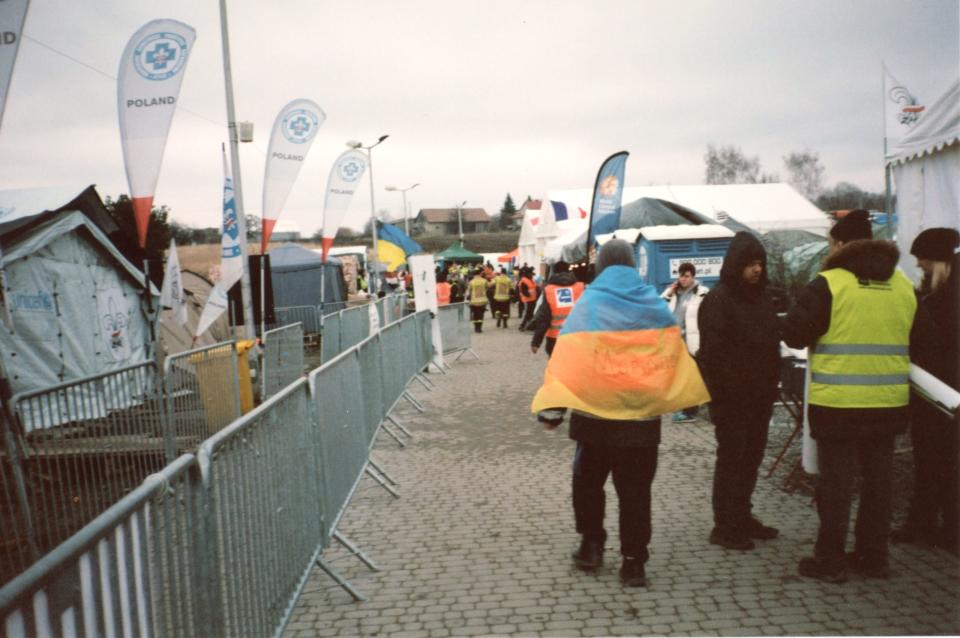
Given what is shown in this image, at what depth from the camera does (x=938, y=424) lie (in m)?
4.73

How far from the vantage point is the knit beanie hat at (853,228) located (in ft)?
14.7

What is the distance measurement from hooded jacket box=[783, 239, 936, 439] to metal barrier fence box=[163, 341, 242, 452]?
5.11m

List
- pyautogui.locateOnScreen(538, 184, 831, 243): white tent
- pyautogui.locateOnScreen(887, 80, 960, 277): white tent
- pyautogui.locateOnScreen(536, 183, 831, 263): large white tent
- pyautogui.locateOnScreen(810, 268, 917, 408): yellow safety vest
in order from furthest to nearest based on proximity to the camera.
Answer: pyautogui.locateOnScreen(538, 184, 831, 243): white tent < pyautogui.locateOnScreen(536, 183, 831, 263): large white tent < pyautogui.locateOnScreen(887, 80, 960, 277): white tent < pyautogui.locateOnScreen(810, 268, 917, 408): yellow safety vest

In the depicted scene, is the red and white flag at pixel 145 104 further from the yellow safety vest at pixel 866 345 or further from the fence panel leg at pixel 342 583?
the yellow safety vest at pixel 866 345

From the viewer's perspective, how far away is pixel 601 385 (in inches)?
169

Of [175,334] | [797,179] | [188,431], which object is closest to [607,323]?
[188,431]

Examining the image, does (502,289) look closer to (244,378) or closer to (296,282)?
(296,282)

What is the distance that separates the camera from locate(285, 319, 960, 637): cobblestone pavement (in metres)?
3.99

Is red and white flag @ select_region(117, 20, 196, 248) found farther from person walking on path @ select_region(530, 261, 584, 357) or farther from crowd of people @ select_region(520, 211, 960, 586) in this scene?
crowd of people @ select_region(520, 211, 960, 586)

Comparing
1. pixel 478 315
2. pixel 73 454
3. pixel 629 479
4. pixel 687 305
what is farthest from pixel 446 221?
pixel 629 479

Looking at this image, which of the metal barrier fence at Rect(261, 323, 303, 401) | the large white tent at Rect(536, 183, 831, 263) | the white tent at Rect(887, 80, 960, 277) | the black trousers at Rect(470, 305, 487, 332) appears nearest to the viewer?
the white tent at Rect(887, 80, 960, 277)

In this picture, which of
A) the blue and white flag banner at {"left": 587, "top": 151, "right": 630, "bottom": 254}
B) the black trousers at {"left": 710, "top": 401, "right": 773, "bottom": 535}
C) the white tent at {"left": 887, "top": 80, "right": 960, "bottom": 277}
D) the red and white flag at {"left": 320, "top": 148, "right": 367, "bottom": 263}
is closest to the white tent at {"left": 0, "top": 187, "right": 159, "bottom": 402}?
the red and white flag at {"left": 320, "top": 148, "right": 367, "bottom": 263}

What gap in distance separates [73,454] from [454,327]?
12188mm

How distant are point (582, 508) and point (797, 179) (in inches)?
1722
